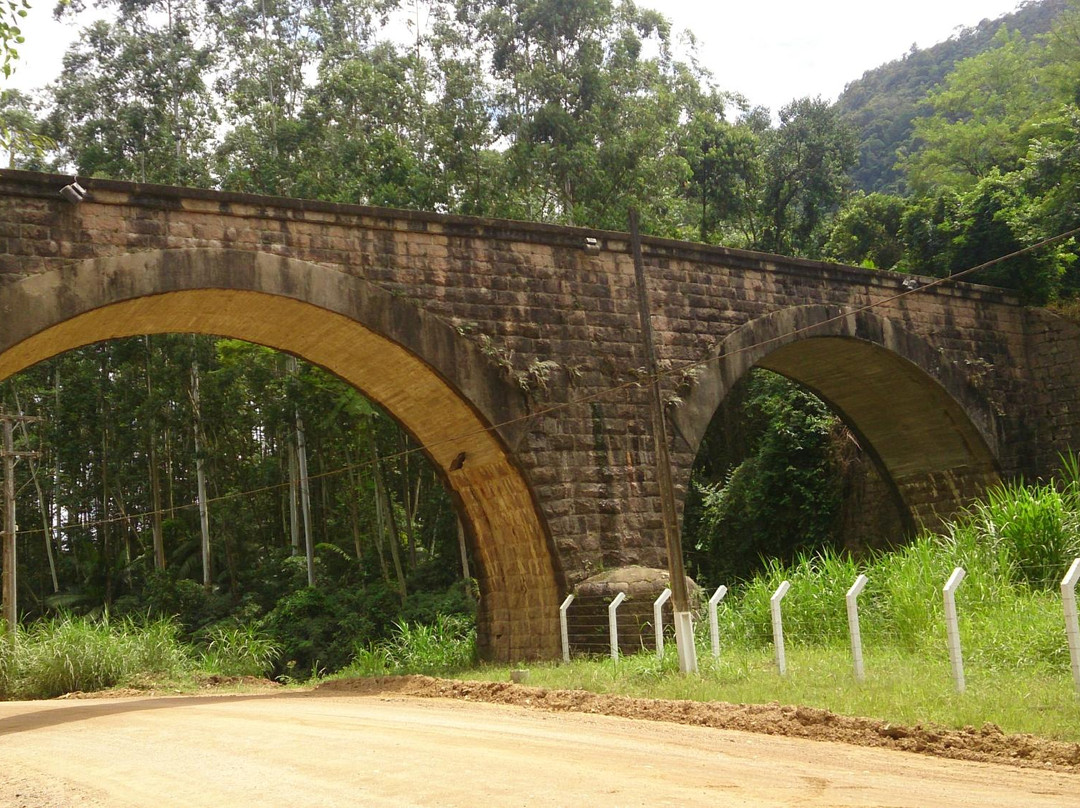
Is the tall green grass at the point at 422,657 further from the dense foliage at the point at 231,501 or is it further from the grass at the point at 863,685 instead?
the dense foliage at the point at 231,501

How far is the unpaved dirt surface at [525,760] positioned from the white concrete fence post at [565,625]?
9.45 ft

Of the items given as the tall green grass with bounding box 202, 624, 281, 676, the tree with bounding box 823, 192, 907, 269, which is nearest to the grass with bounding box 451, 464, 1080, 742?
the tall green grass with bounding box 202, 624, 281, 676

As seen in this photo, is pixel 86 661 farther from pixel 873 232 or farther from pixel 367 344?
pixel 873 232

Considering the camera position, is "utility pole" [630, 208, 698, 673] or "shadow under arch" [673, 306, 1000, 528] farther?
"shadow under arch" [673, 306, 1000, 528]

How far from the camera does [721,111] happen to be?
1169 inches

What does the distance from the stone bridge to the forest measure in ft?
16.7

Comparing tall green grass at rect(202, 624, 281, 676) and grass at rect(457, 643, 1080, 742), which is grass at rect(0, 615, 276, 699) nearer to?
tall green grass at rect(202, 624, 281, 676)

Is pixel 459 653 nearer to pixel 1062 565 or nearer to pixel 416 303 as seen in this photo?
pixel 416 303

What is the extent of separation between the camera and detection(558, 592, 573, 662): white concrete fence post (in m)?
11.2

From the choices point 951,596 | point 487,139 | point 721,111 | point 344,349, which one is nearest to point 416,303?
point 344,349

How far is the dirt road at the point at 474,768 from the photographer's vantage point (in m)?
4.42

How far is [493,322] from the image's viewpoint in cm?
1169

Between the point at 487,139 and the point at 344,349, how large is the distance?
13.3m

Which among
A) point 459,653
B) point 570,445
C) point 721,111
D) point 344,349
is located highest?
point 721,111
